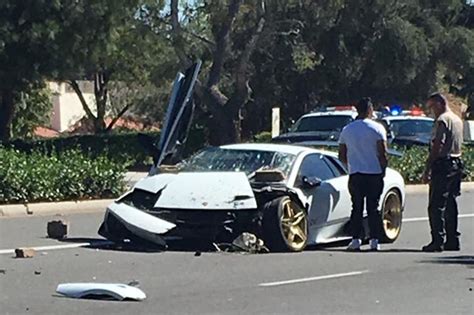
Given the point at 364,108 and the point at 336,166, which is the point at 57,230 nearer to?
the point at 336,166

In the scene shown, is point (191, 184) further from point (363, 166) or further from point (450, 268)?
point (450, 268)

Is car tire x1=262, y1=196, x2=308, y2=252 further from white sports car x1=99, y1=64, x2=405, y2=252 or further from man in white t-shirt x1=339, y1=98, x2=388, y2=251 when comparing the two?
man in white t-shirt x1=339, y1=98, x2=388, y2=251

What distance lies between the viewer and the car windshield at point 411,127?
1185 inches

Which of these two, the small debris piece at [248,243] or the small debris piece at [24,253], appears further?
the small debris piece at [248,243]

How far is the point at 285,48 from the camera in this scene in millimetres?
44125

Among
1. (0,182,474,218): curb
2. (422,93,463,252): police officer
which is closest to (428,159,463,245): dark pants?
(422,93,463,252): police officer

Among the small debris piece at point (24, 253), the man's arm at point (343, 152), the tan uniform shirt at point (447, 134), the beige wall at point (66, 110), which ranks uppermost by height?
the tan uniform shirt at point (447, 134)

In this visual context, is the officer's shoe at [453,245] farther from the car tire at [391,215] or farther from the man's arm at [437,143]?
the man's arm at [437,143]

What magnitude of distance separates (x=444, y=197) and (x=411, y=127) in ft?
56.4

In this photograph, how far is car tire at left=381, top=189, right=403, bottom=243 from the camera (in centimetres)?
1427

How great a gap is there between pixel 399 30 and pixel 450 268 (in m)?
32.2

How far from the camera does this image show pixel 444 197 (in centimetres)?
1341

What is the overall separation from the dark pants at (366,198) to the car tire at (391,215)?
66 centimetres

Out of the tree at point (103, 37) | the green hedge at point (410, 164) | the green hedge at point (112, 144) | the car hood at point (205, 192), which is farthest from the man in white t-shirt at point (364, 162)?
the green hedge at point (112, 144)
